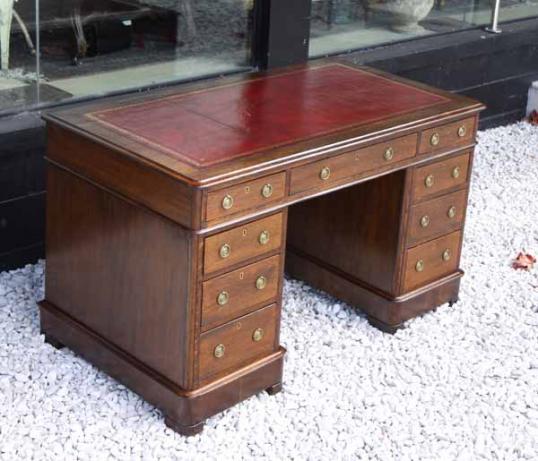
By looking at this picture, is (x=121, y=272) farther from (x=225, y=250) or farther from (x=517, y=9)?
(x=517, y=9)

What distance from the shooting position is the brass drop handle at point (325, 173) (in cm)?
307

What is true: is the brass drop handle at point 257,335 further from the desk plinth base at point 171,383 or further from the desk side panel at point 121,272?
the desk side panel at point 121,272

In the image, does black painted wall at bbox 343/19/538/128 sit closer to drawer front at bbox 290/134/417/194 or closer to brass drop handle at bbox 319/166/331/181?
drawer front at bbox 290/134/417/194

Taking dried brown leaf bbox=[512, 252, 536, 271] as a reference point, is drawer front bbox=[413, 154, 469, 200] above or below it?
above

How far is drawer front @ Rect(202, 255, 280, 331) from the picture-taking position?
9.52 feet

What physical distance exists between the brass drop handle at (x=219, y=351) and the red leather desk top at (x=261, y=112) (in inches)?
18.7

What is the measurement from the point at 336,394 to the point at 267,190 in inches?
25.7

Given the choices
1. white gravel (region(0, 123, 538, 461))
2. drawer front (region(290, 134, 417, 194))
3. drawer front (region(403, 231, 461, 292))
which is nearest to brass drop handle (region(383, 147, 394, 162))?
drawer front (region(290, 134, 417, 194))

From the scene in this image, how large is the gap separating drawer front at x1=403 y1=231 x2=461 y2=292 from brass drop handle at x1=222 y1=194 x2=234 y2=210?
0.84 m

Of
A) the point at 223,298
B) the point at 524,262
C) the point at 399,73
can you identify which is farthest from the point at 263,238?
the point at 399,73

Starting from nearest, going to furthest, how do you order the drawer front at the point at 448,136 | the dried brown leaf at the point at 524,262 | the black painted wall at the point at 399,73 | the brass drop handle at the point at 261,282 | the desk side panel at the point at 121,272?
the desk side panel at the point at 121,272 < the brass drop handle at the point at 261,282 < the drawer front at the point at 448,136 < the black painted wall at the point at 399,73 < the dried brown leaf at the point at 524,262

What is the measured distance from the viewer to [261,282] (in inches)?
119

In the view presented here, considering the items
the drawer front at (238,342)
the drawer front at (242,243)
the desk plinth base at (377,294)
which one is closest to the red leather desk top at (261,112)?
the drawer front at (242,243)

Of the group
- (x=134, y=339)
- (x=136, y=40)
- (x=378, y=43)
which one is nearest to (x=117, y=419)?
(x=134, y=339)
